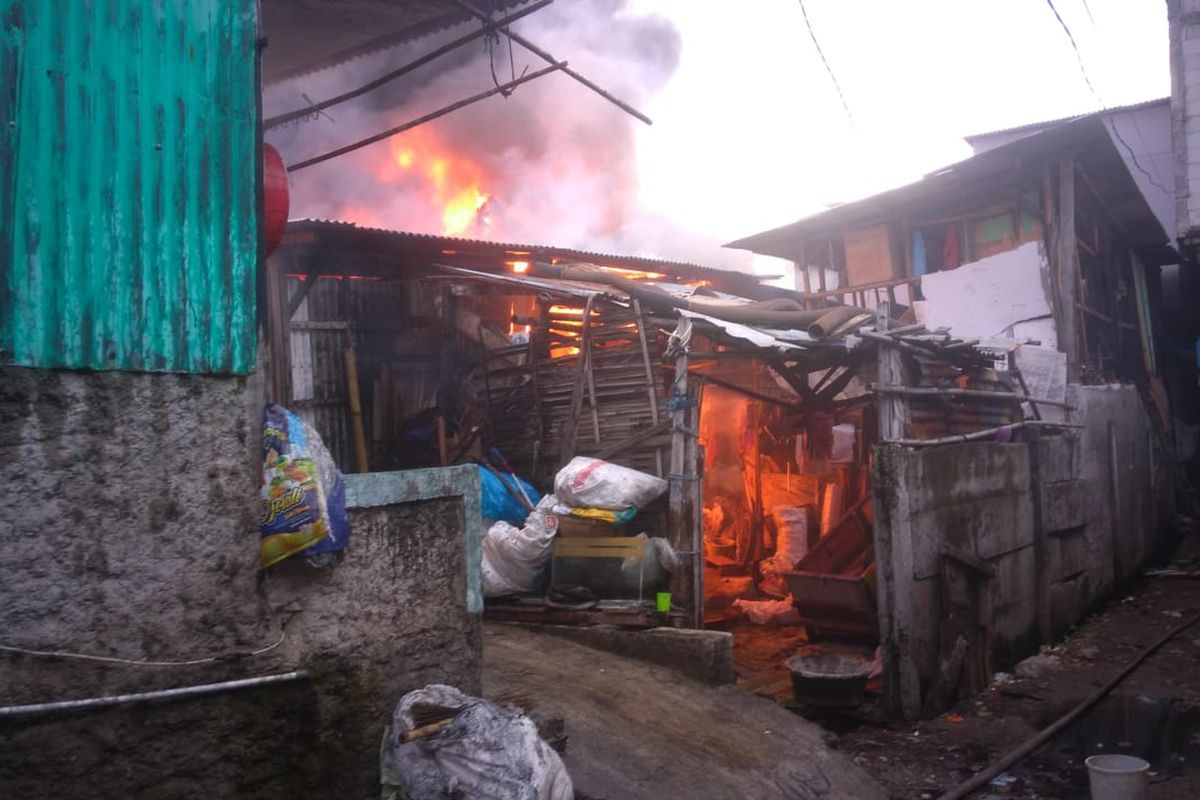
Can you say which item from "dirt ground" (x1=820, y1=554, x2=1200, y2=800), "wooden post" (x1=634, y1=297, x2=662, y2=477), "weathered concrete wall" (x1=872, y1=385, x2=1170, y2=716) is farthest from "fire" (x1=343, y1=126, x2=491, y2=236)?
"dirt ground" (x1=820, y1=554, x2=1200, y2=800)

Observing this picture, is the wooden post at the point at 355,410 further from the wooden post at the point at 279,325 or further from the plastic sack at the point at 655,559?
the plastic sack at the point at 655,559

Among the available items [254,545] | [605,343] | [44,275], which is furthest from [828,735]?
[44,275]

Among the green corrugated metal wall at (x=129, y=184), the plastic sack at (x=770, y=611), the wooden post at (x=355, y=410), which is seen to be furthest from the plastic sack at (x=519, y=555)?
the green corrugated metal wall at (x=129, y=184)

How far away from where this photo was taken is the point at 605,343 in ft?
34.2

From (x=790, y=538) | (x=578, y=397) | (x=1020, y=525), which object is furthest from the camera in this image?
(x=790, y=538)

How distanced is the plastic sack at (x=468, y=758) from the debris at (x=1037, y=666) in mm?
7791

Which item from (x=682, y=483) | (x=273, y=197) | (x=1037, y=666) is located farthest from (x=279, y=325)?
(x=1037, y=666)

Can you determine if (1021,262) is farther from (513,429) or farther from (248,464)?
(248,464)

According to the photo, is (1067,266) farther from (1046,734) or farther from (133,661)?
(133,661)

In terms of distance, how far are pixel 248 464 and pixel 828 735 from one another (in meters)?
5.94

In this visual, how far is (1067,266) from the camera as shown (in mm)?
13141

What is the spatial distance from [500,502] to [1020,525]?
6709 mm

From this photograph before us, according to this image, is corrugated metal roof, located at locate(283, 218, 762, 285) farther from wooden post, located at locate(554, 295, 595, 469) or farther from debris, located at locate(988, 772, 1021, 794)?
debris, located at locate(988, 772, 1021, 794)

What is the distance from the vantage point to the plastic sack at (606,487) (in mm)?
9000
